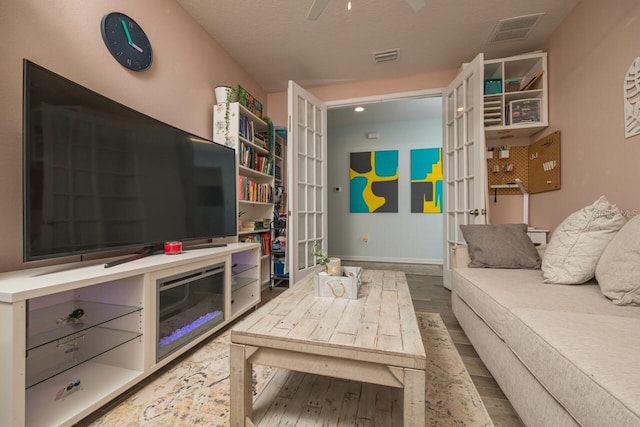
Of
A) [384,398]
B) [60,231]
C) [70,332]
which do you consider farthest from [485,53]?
[70,332]


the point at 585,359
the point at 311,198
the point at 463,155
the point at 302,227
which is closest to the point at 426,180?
the point at 463,155

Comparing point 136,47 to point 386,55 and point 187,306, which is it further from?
point 386,55

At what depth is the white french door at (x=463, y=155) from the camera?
2.39 metres

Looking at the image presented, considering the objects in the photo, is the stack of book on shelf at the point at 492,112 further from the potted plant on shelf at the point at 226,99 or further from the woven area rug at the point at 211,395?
the potted plant on shelf at the point at 226,99

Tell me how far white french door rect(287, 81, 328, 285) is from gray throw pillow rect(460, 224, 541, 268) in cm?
160

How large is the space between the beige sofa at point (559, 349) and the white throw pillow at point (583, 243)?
0.21 ft

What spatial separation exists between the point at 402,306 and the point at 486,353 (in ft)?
1.88

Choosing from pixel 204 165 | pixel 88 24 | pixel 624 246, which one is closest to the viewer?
pixel 624 246

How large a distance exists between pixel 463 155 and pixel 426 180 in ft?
5.79

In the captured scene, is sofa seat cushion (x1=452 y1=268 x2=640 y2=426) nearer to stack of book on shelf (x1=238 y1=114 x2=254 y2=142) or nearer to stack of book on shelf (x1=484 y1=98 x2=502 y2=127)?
stack of book on shelf (x1=484 y1=98 x2=502 y2=127)

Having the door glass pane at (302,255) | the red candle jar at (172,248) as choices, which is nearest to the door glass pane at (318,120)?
the door glass pane at (302,255)

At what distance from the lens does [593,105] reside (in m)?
1.89

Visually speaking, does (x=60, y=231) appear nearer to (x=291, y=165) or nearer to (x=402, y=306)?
(x=402, y=306)

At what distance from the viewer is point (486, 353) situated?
1341 millimetres
